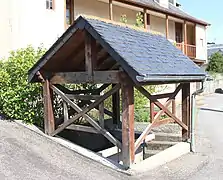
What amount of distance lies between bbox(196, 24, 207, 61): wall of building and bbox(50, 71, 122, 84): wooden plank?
2698 centimetres

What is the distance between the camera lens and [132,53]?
7.76 metres

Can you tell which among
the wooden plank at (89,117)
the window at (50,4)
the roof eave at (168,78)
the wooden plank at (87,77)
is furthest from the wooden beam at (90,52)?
the window at (50,4)

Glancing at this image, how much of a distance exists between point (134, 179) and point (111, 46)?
283 centimetres

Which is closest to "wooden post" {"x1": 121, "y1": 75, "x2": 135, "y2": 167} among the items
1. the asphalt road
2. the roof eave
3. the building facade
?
the asphalt road

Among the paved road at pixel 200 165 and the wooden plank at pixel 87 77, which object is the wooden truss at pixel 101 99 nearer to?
the wooden plank at pixel 87 77

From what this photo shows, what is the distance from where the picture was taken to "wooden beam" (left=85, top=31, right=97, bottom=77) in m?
7.92

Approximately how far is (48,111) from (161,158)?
3217 mm

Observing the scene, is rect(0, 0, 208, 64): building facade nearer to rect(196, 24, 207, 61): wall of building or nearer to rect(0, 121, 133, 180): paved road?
rect(0, 121, 133, 180): paved road

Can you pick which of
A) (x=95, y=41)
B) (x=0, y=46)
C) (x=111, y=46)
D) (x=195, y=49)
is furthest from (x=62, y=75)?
(x=195, y=49)

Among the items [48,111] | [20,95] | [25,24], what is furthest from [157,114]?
[25,24]

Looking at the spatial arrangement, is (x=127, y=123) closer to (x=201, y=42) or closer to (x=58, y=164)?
(x=58, y=164)

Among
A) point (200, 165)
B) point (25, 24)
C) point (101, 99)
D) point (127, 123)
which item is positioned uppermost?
point (25, 24)

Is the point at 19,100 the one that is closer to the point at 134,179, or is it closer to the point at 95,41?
the point at 95,41

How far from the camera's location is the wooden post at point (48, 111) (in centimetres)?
915
